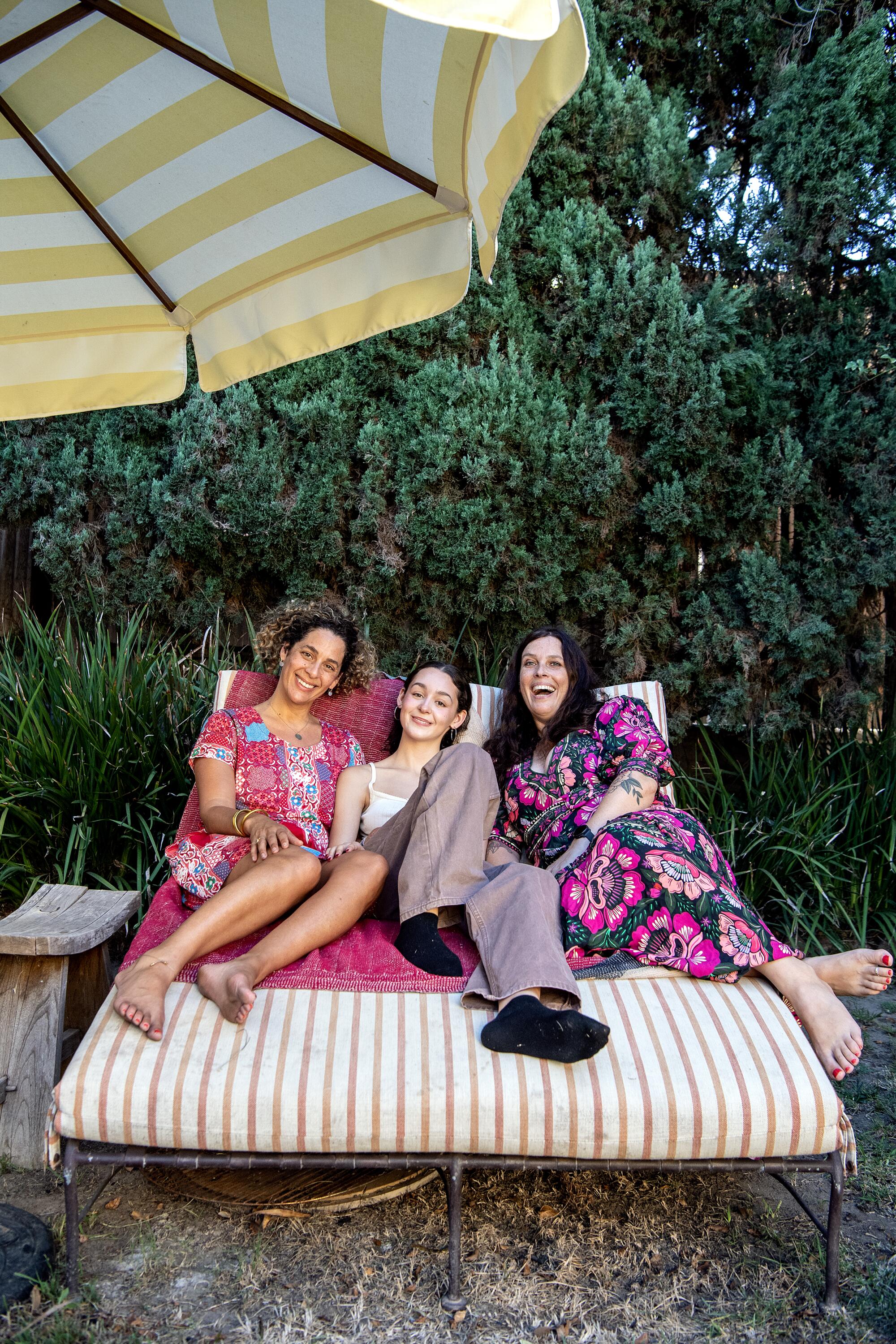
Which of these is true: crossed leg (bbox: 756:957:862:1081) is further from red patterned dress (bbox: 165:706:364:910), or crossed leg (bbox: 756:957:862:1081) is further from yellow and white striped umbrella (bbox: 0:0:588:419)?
yellow and white striped umbrella (bbox: 0:0:588:419)

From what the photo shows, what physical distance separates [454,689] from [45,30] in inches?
85.5

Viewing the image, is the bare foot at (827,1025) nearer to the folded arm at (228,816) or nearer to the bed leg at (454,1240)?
the bed leg at (454,1240)

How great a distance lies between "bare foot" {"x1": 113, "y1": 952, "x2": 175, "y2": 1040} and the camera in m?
1.92

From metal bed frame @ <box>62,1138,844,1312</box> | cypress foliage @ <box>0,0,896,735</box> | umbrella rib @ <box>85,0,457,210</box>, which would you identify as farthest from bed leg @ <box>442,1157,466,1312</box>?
cypress foliage @ <box>0,0,896,735</box>

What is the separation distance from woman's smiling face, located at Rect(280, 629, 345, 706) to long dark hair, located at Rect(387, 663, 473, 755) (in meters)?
0.30

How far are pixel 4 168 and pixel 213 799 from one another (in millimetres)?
1918

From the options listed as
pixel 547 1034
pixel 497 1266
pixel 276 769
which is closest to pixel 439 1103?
pixel 547 1034

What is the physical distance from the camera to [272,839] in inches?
96.5

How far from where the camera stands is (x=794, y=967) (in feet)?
7.23

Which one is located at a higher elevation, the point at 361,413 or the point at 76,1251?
the point at 361,413

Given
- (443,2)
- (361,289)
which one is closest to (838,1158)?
(443,2)

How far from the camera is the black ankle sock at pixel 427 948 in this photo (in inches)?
87.4

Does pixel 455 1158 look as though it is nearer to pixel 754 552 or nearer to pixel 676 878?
pixel 676 878

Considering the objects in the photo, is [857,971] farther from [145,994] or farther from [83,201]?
[83,201]
